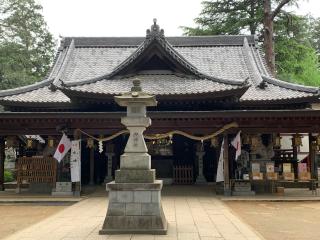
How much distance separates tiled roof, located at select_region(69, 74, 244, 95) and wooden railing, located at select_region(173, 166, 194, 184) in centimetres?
486

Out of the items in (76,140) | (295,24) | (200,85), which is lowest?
(76,140)

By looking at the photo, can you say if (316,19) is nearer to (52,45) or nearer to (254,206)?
(52,45)

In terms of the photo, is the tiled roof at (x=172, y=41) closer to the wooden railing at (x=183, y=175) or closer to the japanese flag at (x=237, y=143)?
the wooden railing at (x=183, y=175)

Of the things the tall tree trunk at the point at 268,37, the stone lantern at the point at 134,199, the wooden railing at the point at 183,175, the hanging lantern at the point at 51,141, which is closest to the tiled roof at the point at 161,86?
the hanging lantern at the point at 51,141

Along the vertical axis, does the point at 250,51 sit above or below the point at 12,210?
above

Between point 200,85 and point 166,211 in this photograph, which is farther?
point 200,85

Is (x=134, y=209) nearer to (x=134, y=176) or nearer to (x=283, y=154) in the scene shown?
(x=134, y=176)

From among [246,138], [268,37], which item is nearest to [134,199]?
[246,138]

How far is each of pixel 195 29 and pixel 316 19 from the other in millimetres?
34749

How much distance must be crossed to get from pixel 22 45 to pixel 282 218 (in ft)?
117

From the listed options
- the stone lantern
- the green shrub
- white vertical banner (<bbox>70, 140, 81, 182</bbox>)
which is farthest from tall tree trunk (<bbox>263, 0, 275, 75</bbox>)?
the stone lantern

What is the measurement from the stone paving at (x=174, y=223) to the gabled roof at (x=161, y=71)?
5.40 meters

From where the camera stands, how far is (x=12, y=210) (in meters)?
13.6

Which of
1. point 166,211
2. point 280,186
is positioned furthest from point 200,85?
point 166,211
